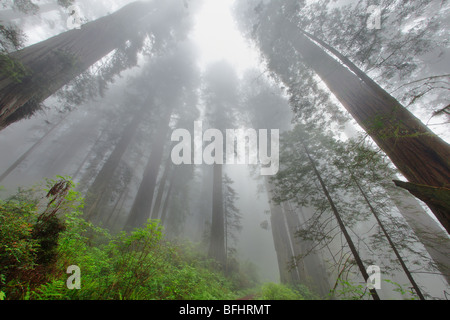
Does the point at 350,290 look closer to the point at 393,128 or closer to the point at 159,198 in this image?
A: the point at 393,128

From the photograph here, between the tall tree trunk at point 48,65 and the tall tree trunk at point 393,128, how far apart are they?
6.73 m

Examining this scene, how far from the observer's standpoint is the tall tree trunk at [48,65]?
356 cm

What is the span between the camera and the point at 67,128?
2842 cm

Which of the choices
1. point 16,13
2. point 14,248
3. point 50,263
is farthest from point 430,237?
point 16,13

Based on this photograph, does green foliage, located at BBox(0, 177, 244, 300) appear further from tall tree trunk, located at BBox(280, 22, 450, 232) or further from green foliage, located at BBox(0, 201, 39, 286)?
tall tree trunk, located at BBox(280, 22, 450, 232)

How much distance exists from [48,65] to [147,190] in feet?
26.1

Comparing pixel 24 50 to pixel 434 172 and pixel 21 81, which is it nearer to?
pixel 21 81

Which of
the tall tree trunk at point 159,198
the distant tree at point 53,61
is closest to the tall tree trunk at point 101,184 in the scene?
the tall tree trunk at point 159,198

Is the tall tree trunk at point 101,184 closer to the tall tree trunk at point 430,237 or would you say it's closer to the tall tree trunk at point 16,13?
the tall tree trunk at point 430,237

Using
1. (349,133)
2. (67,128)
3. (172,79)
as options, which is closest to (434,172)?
(172,79)

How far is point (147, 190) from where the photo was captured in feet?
35.3

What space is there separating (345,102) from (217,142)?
10779 millimetres

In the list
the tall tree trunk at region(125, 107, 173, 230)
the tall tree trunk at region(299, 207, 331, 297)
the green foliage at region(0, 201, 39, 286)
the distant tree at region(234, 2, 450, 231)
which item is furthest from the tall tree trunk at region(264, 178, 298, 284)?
the green foliage at region(0, 201, 39, 286)

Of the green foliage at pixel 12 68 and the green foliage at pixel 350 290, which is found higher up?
the green foliage at pixel 12 68
